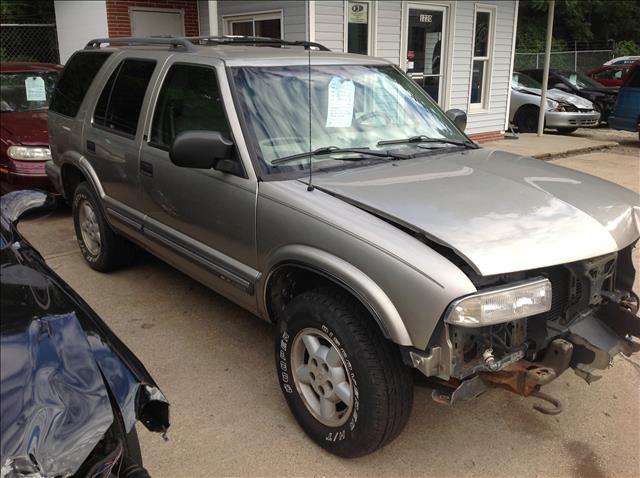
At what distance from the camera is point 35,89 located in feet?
26.1

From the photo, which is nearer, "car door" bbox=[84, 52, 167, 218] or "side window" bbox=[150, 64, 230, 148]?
"side window" bbox=[150, 64, 230, 148]

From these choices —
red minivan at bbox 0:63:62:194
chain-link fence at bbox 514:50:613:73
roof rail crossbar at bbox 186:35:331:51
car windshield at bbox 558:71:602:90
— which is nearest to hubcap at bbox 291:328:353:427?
roof rail crossbar at bbox 186:35:331:51

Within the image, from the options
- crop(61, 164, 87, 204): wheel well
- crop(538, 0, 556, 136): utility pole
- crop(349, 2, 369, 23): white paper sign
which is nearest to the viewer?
crop(61, 164, 87, 204): wheel well

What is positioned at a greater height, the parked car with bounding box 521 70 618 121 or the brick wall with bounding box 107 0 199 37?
the brick wall with bounding box 107 0 199 37

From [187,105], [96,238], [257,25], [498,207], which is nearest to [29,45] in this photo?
[257,25]

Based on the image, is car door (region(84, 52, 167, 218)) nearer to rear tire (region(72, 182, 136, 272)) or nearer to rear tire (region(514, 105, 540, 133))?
rear tire (region(72, 182, 136, 272))

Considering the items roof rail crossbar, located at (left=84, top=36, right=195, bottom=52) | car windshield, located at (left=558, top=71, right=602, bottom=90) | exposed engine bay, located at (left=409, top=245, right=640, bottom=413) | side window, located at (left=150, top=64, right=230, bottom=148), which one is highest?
roof rail crossbar, located at (left=84, top=36, right=195, bottom=52)

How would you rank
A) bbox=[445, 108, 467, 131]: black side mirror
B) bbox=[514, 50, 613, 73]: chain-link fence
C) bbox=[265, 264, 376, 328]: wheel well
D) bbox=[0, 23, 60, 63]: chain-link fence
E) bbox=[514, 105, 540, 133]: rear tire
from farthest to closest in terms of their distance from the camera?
bbox=[514, 50, 613, 73]: chain-link fence, bbox=[514, 105, 540, 133]: rear tire, bbox=[0, 23, 60, 63]: chain-link fence, bbox=[445, 108, 467, 131]: black side mirror, bbox=[265, 264, 376, 328]: wheel well

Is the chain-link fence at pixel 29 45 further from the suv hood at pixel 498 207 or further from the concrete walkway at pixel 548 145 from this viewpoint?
the suv hood at pixel 498 207

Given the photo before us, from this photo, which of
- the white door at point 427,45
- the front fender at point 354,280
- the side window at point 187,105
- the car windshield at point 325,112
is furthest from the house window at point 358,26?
the front fender at point 354,280

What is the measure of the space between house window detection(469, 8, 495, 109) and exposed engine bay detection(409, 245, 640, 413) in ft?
31.9

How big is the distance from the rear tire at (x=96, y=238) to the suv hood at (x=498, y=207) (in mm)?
2599

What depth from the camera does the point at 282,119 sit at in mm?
3383

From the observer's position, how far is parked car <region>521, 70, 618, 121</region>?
15578 mm
